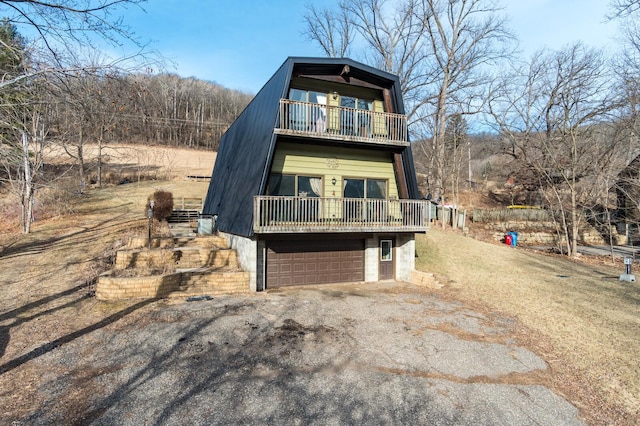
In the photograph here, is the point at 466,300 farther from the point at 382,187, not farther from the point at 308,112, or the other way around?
the point at 308,112

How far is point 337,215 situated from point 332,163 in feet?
6.71

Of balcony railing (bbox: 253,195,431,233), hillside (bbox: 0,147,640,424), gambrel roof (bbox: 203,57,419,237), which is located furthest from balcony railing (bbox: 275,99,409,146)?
hillside (bbox: 0,147,640,424)

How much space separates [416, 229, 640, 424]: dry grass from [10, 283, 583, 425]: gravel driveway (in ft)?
2.00

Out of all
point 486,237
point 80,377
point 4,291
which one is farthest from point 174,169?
point 80,377

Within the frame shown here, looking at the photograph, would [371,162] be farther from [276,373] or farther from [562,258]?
[562,258]

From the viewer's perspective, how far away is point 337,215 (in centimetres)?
1171

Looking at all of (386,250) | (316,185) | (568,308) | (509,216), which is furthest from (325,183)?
(509,216)

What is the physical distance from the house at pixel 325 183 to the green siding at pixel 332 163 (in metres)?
0.04

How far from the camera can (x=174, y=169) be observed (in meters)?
38.2

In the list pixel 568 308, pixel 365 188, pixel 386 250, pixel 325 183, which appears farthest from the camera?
pixel 386 250

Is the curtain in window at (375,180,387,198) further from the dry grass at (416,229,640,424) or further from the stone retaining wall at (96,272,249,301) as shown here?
the stone retaining wall at (96,272,249,301)

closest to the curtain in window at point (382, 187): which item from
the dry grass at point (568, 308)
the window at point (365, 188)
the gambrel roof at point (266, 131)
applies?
the window at point (365, 188)

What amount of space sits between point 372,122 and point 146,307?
384 inches

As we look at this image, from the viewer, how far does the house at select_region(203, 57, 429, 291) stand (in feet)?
35.3
